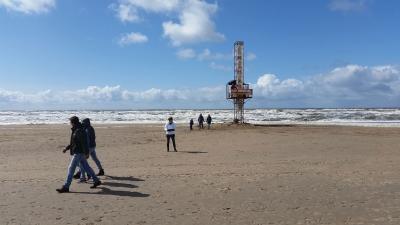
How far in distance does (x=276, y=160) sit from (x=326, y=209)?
25.1ft

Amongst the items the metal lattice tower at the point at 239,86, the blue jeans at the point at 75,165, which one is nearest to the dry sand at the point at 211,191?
the blue jeans at the point at 75,165

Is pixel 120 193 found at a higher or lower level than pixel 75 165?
lower

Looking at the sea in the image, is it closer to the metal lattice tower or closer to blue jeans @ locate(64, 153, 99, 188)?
the metal lattice tower

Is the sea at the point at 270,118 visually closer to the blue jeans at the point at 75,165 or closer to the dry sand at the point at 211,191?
the dry sand at the point at 211,191

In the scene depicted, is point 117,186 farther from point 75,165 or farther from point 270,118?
point 270,118

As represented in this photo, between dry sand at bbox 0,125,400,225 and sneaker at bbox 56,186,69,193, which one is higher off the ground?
sneaker at bbox 56,186,69,193

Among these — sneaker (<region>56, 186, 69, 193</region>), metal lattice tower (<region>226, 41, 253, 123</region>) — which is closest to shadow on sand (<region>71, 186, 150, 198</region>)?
sneaker (<region>56, 186, 69, 193</region>)

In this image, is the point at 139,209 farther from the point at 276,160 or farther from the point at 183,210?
the point at 276,160

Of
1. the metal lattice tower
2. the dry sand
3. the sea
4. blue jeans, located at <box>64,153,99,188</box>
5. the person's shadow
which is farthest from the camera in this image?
the sea

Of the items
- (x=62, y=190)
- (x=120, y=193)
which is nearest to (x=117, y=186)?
(x=120, y=193)

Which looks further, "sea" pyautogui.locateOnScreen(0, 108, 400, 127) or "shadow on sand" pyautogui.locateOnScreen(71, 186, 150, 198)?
"sea" pyautogui.locateOnScreen(0, 108, 400, 127)

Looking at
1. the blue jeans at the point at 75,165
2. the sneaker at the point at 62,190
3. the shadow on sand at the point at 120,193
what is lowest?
the shadow on sand at the point at 120,193

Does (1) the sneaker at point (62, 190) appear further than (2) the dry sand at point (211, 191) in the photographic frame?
Yes

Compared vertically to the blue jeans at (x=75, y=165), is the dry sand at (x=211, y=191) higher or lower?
lower
